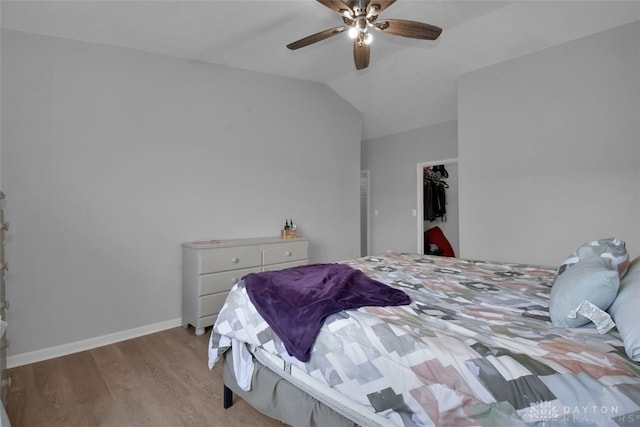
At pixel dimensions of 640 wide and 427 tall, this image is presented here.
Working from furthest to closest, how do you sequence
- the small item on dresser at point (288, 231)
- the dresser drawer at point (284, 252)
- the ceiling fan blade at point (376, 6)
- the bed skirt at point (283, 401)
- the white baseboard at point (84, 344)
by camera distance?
the small item on dresser at point (288, 231) < the dresser drawer at point (284, 252) < the white baseboard at point (84, 344) < the ceiling fan blade at point (376, 6) < the bed skirt at point (283, 401)

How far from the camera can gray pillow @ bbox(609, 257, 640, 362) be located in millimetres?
872

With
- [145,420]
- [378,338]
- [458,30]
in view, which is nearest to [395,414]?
[378,338]

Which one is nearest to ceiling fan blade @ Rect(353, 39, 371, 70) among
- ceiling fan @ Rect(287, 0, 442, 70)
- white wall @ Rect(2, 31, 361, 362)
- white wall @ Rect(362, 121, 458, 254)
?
ceiling fan @ Rect(287, 0, 442, 70)

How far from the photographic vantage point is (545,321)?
3.90 feet

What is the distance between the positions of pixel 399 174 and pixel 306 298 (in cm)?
395

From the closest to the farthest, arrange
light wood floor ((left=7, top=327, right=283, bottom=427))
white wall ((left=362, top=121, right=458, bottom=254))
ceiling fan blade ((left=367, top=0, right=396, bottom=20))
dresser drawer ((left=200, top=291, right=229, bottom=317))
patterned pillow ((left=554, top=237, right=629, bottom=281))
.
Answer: patterned pillow ((left=554, top=237, right=629, bottom=281))
light wood floor ((left=7, top=327, right=283, bottom=427))
ceiling fan blade ((left=367, top=0, right=396, bottom=20))
dresser drawer ((left=200, top=291, right=229, bottom=317))
white wall ((left=362, top=121, right=458, bottom=254))

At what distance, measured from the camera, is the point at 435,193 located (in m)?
5.14

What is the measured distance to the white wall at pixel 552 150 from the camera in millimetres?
2566

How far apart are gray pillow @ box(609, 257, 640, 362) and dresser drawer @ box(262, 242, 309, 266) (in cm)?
270

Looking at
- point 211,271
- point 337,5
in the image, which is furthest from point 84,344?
point 337,5

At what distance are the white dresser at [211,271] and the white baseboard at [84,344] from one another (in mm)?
219

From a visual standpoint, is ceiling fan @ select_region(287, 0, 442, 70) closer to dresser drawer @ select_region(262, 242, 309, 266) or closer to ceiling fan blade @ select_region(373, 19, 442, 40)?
ceiling fan blade @ select_region(373, 19, 442, 40)

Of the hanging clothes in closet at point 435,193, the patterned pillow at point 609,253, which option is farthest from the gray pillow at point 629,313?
the hanging clothes in closet at point 435,193

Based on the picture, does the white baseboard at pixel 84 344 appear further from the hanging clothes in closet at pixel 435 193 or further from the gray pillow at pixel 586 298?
the hanging clothes in closet at pixel 435 193
